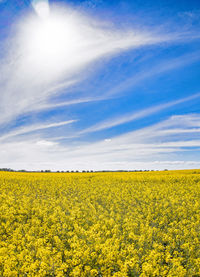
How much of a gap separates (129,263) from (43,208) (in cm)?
795

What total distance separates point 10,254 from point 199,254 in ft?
20.5

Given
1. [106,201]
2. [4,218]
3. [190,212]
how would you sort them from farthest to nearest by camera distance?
[106,201]
[190,212]
[4,218]

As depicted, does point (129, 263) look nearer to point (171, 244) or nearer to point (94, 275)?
point (94, 275)

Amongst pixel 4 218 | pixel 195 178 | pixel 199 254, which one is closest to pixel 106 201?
pixel 4 218

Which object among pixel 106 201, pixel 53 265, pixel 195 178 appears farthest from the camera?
pixel 195 178

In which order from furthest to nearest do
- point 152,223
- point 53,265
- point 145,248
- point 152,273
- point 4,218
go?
1. point 4,218
2. point 152,223
3. point 145,248
4. point 53,265
5. point 152,273

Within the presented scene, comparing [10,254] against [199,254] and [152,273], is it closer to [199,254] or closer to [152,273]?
[152,273]

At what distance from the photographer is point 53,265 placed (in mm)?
5297

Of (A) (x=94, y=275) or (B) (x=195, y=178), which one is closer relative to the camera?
(A) (x=94, y=275)

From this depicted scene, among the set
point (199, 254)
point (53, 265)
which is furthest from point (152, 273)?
point (53, 265)

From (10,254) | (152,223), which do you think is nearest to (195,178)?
(152,223)

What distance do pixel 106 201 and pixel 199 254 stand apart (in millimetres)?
8217

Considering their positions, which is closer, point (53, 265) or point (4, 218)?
point (53, 265)

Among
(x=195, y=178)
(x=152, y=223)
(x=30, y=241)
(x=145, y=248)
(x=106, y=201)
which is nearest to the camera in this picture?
(x=145, y=248)
